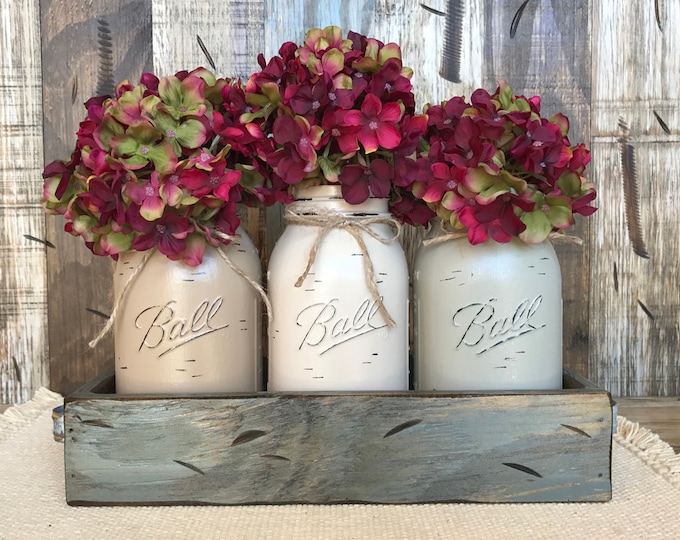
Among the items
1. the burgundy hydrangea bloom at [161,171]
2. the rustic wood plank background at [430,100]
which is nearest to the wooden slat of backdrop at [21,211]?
the rustic wood plank background at [430,100]

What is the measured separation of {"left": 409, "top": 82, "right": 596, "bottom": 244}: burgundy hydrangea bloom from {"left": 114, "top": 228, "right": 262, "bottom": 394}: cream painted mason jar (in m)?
0.20

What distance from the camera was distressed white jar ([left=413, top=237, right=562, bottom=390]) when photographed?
58 cm

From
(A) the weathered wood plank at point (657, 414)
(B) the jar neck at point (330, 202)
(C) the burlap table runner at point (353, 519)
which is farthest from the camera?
(A) the weathered wood plank at point (657, 414)

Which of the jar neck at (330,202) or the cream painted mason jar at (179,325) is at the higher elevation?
the jar neck at (330,202)

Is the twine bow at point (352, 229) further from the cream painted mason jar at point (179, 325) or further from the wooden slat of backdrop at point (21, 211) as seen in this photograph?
the wooden slat of backdrop at point (21, 211)

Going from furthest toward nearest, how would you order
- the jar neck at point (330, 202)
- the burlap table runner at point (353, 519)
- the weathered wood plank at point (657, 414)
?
the weathered wood plank at point (657, 414) → the jar neck at point (330, 202) → the burlap table runner at point (353, 519)

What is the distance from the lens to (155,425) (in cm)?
54

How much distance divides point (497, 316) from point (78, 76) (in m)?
0.61

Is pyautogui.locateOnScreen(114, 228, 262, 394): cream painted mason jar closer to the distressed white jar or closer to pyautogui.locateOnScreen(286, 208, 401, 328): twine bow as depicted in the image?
pyautogui.locateOnScreen(286, 208, 401, 328): twine bow

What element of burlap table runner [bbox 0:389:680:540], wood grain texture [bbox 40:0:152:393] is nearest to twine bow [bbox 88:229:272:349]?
burlap table runner [bbox 0:389:680:540]

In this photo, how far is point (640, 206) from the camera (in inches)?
33.4

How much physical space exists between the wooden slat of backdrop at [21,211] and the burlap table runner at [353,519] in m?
0.29

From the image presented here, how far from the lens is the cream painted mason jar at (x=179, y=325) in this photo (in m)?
0.58

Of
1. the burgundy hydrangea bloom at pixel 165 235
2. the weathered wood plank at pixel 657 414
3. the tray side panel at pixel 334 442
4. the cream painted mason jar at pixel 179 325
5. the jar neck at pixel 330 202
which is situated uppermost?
the jar neck at pixel 330 202
